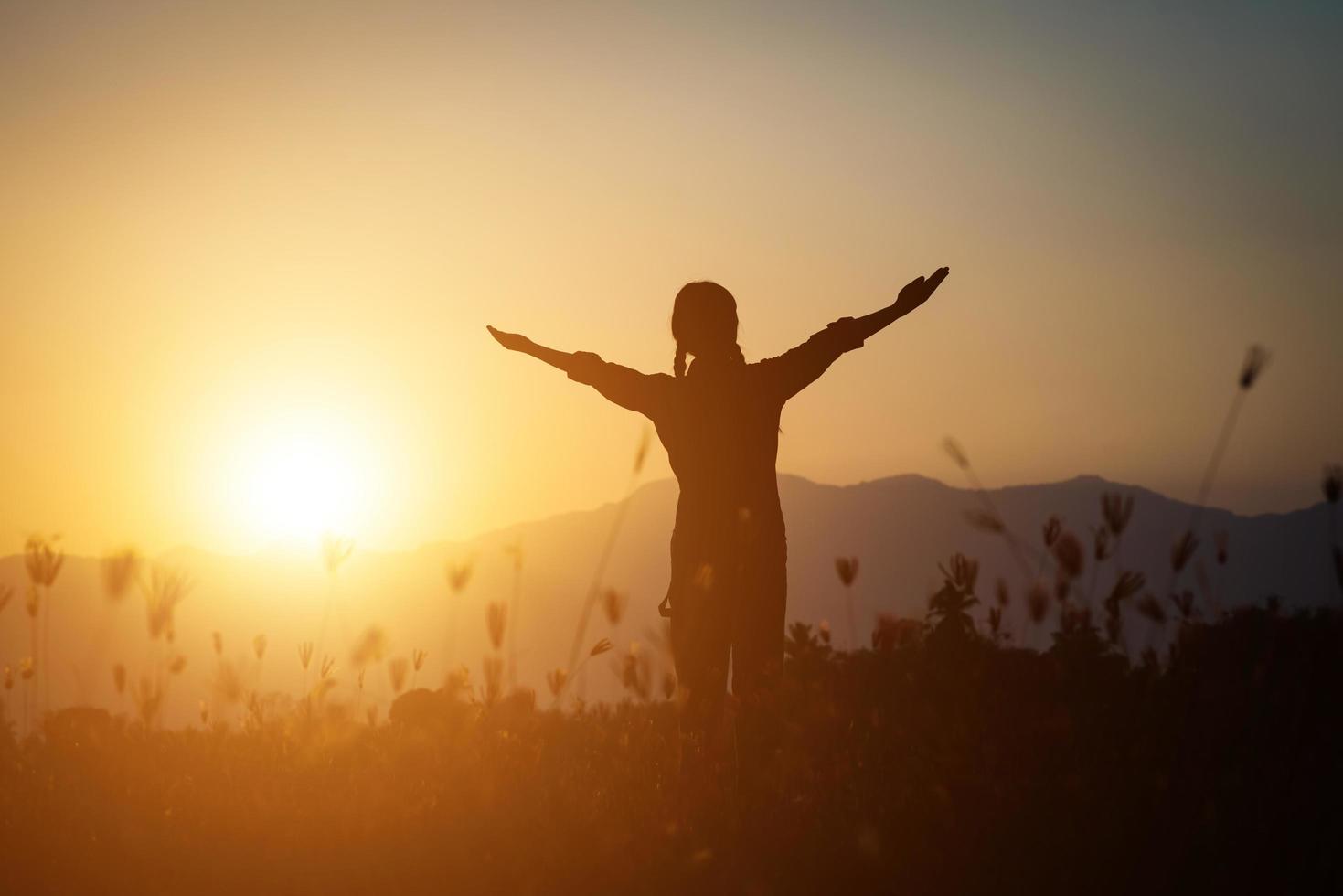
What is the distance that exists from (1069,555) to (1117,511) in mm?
278

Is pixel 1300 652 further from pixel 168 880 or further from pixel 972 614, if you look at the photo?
pixel 168 880

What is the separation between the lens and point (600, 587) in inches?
247

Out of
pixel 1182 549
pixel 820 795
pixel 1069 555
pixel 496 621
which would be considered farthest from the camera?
pixel 496 621

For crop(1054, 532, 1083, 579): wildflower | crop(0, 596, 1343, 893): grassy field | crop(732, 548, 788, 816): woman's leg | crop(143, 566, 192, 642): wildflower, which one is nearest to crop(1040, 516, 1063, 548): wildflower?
crop(1054, 532, 1083, 579): wildflower

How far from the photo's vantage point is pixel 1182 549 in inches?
173

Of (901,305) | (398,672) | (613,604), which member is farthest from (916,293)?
(398,672)

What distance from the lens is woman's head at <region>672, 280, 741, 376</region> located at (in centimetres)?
591

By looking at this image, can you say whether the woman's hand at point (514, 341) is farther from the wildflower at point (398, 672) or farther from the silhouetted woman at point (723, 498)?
the wildflower at point (398, 672)

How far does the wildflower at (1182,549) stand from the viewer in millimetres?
4391

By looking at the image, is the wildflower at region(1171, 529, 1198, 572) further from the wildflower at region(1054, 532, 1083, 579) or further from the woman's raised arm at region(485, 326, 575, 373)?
the woman's raised arm at region(485, 326, 575, 373)

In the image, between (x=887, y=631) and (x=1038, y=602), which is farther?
(x=887, y=631)

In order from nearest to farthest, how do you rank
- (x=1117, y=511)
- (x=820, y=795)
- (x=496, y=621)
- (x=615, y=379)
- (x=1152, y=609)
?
(x=1117, y=511) < (x=1152, y=609) < (x=820, y=795) < (x=496, y=621) < (x=615, y=379)

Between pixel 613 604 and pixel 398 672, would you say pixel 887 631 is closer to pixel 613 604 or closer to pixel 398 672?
pixel 613 604

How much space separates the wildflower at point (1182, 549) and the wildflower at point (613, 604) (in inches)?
99.5
